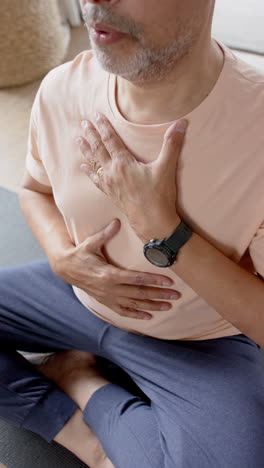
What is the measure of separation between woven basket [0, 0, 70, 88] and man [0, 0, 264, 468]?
128 centimetres

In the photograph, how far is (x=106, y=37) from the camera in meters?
0.63

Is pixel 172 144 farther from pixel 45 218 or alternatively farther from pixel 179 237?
pixel 45 218

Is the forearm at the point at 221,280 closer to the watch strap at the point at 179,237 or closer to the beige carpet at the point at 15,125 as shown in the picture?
the watch strap at the point at 179,237

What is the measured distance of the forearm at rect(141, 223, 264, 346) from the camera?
0.74m

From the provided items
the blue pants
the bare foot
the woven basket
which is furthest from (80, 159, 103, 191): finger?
the woven basket

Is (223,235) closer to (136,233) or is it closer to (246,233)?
(246,233)

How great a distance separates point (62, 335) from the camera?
3.60 ft

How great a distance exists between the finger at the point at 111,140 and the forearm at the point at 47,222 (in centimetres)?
29

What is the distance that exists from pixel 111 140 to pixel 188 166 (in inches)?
5.5

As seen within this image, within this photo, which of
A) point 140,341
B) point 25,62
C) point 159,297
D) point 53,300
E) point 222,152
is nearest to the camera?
point 222,152

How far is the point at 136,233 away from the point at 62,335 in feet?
1.45

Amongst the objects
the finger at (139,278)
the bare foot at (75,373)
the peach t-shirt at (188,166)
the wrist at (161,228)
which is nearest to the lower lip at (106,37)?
the peach t-shirt at (188,166)

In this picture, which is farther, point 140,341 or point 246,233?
point 140,341

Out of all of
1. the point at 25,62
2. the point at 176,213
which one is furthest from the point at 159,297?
the point at 25,62
